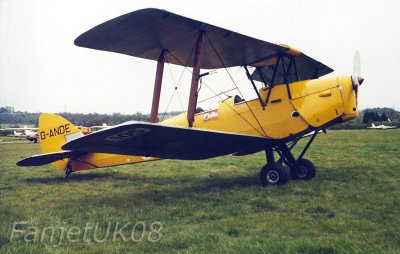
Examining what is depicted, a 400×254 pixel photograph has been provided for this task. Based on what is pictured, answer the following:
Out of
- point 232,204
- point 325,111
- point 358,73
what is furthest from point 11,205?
point 358,73

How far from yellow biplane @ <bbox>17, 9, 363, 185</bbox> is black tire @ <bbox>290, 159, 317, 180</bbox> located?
0.8 inches

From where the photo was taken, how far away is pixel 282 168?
22.9 feet

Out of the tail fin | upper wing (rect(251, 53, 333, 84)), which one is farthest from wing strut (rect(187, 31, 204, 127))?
the tail fin

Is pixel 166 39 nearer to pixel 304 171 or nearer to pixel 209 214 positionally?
pixel 209 214

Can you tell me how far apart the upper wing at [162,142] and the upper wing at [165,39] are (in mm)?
1634

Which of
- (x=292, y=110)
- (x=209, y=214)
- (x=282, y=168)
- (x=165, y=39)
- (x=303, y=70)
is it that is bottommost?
(x=209, y=214)

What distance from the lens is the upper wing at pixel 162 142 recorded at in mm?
5406

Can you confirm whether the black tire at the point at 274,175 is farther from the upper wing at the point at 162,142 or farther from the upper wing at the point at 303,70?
the upper wing at the point at 303,70

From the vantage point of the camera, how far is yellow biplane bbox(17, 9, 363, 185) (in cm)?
597

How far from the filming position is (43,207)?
5.86 m

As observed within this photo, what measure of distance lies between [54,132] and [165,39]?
446 centimetres

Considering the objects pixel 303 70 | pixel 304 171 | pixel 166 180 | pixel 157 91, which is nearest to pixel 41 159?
pixel 166 180

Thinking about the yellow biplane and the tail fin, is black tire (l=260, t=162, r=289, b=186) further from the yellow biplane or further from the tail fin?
the tail fin

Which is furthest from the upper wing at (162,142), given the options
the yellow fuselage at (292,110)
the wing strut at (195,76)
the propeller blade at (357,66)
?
the propeller blade at (357,66)
